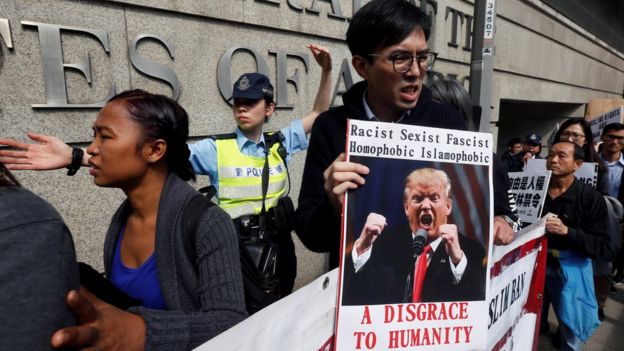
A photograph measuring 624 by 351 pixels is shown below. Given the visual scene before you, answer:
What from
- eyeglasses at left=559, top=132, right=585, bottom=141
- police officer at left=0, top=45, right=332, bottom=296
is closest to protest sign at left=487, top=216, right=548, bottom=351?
police officer at left=0, top=45, right=332, bottom=296

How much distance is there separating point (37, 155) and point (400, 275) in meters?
1.55

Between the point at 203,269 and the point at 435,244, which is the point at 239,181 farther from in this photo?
the point at 435,244

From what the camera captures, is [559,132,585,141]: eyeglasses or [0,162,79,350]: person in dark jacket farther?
[559,132,585,141]: eyeglasses

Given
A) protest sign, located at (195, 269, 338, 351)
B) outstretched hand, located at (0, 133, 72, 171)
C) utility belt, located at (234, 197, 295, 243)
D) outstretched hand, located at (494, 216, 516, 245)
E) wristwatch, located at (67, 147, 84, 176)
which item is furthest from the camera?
utility belt, located at (234, 197, 295, 243)

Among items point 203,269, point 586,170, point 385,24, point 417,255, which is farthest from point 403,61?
point 586,170

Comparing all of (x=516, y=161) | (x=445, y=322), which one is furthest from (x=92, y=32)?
(x=516, y=161)

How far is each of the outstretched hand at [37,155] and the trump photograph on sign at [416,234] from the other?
1.37m

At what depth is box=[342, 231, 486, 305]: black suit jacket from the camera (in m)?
1.16

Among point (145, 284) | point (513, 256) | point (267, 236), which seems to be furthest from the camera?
point (267, 236)

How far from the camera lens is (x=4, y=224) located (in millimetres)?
603

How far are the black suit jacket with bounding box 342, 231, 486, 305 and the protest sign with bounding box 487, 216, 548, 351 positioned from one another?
39cm

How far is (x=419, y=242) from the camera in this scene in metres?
1.20

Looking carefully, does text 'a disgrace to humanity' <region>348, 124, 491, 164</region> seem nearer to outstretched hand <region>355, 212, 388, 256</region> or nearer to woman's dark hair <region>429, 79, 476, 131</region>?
outstretched hand <region>355, 212, 388, 256</region>

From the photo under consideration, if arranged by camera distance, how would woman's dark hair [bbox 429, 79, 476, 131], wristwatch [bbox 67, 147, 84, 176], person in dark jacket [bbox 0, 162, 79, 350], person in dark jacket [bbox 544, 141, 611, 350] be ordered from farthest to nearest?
person in dark jacket [bbox 544, 141, 611, 350] < woman's dark hair [bbox 429, 79, 476, 131] < wristwatch [bbox 67, 147, 84, 176] < person in dark jacket [bbox 0, 162, 79, 350]
